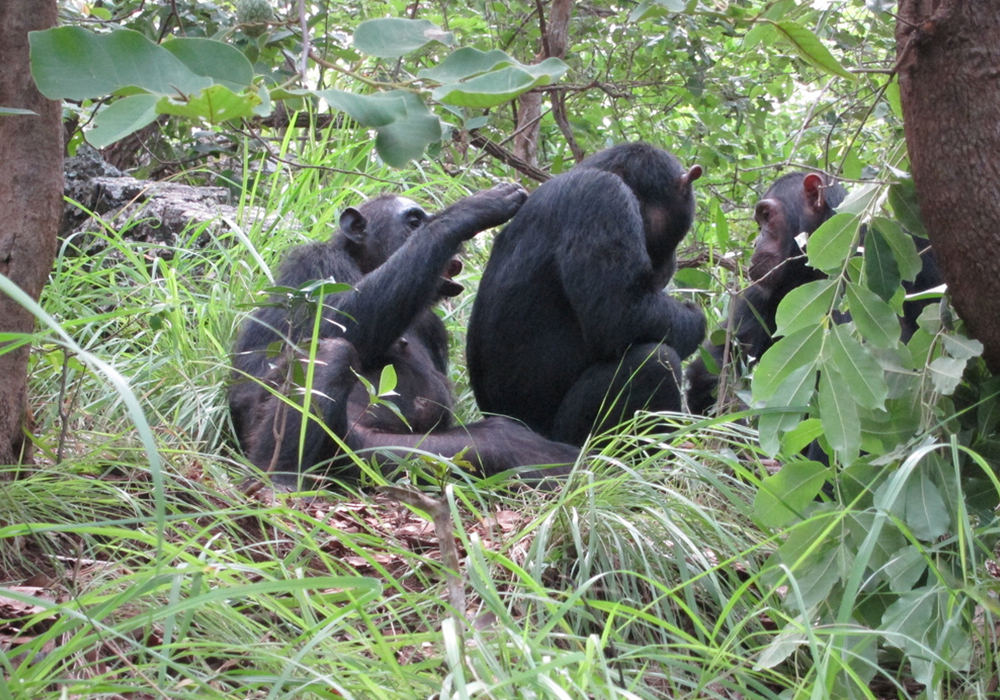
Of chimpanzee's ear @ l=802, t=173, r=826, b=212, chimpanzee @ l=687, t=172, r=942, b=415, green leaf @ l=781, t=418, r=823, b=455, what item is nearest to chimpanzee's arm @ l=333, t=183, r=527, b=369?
chimpanzee @ l=687, t=172, r=942, b=415

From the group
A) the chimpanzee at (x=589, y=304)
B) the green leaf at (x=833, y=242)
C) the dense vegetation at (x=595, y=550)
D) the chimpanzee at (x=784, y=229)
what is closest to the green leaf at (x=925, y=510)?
the dense vegetation at (x=595, y=550)

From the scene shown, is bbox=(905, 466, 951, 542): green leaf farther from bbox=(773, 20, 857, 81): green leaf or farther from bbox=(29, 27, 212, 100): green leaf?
bbox=(29, 27, 212, 100): green leaf

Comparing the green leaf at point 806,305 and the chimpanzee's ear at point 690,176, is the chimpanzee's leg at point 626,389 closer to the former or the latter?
the chimpanzee's ear at point 690,176

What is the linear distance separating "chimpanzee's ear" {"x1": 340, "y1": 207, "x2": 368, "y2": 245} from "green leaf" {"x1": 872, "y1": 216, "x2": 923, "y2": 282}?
2240 mm

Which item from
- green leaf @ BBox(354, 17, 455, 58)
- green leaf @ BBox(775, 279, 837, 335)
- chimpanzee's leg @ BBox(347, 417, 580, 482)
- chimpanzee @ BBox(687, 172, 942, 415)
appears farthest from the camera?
chimpanzee @ BBox(687, 172, 942, 415)

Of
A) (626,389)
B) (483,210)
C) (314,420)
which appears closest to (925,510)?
(314,420)

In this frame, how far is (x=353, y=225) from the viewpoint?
391 centimetres

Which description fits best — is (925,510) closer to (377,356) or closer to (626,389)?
(626,389)

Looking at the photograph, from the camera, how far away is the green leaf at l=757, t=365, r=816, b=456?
75.7 inches

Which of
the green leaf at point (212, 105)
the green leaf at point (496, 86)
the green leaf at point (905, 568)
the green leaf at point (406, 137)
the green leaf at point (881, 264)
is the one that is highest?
the green leaf at point (496, 86)

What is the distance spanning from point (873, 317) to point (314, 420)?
5.36 ft

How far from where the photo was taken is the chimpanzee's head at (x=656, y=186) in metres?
4.10

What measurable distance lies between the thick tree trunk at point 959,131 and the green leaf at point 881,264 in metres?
0.10

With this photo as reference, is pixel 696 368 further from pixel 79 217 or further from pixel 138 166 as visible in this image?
pixel 138 166
